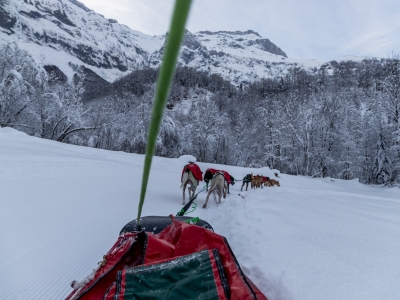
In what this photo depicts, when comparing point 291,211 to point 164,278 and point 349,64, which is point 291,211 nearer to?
point 164,278

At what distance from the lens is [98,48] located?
131000 millimetres

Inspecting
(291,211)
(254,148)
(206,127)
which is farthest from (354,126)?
(291,211)

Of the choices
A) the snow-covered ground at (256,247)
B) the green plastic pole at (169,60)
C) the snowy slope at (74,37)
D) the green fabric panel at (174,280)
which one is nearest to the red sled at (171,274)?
the green fabric panel at (174,280)

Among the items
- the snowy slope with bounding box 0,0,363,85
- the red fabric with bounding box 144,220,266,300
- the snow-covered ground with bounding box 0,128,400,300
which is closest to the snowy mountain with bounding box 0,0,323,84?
the snowy slope with bounding box 0,0,363,85

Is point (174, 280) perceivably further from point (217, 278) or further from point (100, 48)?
point (100, 48)

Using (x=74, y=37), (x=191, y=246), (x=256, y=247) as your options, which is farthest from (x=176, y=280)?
(x=74, y=37)

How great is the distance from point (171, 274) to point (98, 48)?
506 ft

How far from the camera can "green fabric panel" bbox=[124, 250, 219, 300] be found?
1.10 meters

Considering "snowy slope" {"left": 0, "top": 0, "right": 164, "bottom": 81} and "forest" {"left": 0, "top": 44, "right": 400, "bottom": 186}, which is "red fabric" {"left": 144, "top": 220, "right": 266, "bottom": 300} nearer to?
"forest" {"left": 0, "top": 44, "right": 400, "bottom": 186}

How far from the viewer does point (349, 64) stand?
283 ft

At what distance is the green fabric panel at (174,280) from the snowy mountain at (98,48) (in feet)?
322

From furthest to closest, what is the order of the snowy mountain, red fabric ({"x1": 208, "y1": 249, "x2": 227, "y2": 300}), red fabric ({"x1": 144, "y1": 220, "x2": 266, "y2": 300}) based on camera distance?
the snowy mountain
red fabric ({"x1": 144, "y1": 220, "x2": 266, "y2": 300})
red fabric ({"x1": 208, "y1": 249, "x2": 227, "y2": 300})

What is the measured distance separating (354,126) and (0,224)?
33.7m

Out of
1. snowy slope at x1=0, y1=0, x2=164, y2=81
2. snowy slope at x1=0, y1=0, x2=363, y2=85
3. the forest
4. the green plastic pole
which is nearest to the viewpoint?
the green plastic pole
